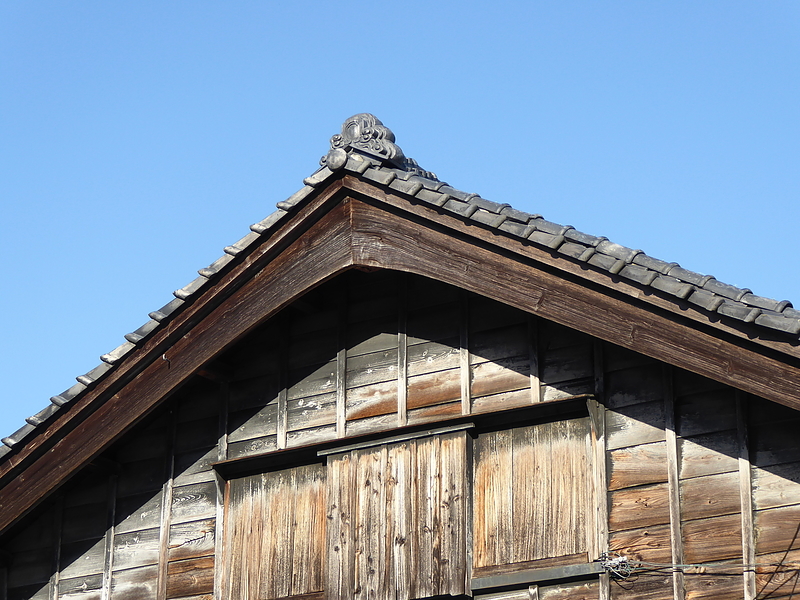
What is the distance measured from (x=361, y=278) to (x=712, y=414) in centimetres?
348

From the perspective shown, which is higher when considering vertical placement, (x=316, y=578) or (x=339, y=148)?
(x=339, y=148)

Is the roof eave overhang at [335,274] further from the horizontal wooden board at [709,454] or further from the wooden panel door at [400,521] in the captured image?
the wooden panel door at [400,521]

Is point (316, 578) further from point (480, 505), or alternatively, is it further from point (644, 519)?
point (644, 519)

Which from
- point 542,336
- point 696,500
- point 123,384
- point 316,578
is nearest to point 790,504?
point 696,500

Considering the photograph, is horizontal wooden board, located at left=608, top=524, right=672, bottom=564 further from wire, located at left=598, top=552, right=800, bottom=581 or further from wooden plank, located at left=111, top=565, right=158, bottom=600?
wooden plank, located at left=111, top=565, right=158, bottom=600

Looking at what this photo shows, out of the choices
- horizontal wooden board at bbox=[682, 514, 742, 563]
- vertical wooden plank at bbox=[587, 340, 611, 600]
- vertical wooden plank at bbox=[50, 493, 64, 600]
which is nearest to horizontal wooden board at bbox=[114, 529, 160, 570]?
vertical wooden plank at bbox=[50, 493, 64, 600]

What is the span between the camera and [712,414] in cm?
877

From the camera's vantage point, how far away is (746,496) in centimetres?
841

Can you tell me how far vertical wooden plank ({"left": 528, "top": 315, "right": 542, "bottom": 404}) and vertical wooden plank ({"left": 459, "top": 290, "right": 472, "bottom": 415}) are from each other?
1.83 ft

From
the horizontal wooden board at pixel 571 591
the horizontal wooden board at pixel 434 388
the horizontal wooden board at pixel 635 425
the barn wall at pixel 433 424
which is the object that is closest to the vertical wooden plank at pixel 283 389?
Result: the barn wall at pixel 433 424

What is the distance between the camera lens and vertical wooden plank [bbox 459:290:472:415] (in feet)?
32.1

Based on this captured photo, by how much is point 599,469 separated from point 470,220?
2.14 m

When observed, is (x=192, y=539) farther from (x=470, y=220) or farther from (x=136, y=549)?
(x=470, y=220)

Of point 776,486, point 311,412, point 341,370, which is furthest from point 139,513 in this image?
point 776,486
